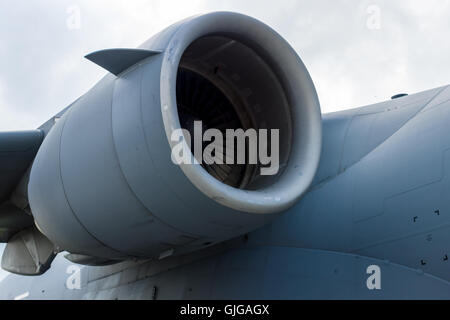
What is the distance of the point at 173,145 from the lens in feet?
9.52

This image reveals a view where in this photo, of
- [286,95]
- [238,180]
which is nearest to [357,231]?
[238,180]

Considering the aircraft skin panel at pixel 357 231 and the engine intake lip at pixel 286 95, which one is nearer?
the engine intake lip at pixel 286 95

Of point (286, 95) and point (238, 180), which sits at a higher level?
point (286, 95)

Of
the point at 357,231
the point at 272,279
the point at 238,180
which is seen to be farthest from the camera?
the point at 238,180

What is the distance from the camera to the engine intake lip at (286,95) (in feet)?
9.80

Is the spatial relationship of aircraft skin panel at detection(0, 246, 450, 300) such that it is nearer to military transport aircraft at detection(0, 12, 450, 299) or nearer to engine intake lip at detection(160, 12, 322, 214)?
military transport aircraft at detection(0, 12, 450, 299)

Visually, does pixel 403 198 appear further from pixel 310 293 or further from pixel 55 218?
pixel 55 218

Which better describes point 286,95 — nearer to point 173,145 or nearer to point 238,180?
point 238,180

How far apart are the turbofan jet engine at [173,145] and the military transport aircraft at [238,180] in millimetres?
11

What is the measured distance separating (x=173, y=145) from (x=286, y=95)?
1.37m

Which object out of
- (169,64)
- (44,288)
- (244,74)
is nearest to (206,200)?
(169,64)

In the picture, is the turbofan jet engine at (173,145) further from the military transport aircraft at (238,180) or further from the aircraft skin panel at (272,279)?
the aircraft skin panel at (272,279)

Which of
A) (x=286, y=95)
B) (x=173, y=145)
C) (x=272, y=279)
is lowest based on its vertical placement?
(x=272, y=279)

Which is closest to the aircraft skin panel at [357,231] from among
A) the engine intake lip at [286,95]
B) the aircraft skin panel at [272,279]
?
the aircraft skin panel at [272,279]
